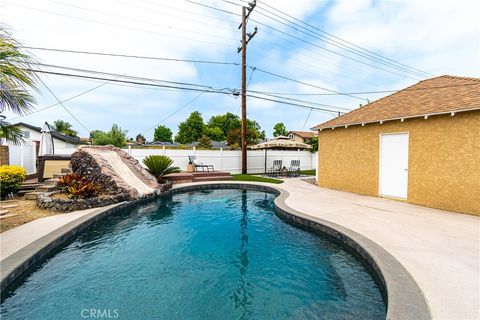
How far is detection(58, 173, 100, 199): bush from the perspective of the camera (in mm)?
6809

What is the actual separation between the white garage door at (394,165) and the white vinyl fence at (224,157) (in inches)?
376

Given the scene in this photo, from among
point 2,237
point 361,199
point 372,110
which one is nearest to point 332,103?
point 372,110

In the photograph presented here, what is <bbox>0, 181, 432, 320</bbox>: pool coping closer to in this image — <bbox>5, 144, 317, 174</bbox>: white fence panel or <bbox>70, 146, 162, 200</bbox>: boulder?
<bbox>70, 146, 162, 200</bbox>: boulder

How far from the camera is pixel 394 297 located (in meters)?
2.39

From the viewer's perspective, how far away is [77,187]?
6.97 m

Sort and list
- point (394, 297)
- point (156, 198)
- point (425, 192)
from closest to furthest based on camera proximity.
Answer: point (394, 297), point (425, 192), point (156, 198)

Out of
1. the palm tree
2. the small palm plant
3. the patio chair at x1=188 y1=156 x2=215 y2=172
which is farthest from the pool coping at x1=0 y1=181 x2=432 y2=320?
the patio chair at x1=188 y1=156 x2=215 y2=172

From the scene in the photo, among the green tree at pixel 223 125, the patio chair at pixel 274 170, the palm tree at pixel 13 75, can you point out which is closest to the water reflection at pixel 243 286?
the palm tree at pixel 13 75

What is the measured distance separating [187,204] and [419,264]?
686 cm

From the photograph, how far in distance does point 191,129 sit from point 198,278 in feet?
159

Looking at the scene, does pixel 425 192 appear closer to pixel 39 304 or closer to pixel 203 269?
pixel 203 269

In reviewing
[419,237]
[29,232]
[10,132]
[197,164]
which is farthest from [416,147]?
[197,164]

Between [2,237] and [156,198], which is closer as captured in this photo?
[2,237]

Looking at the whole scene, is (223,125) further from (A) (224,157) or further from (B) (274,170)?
(A) (224,157)
